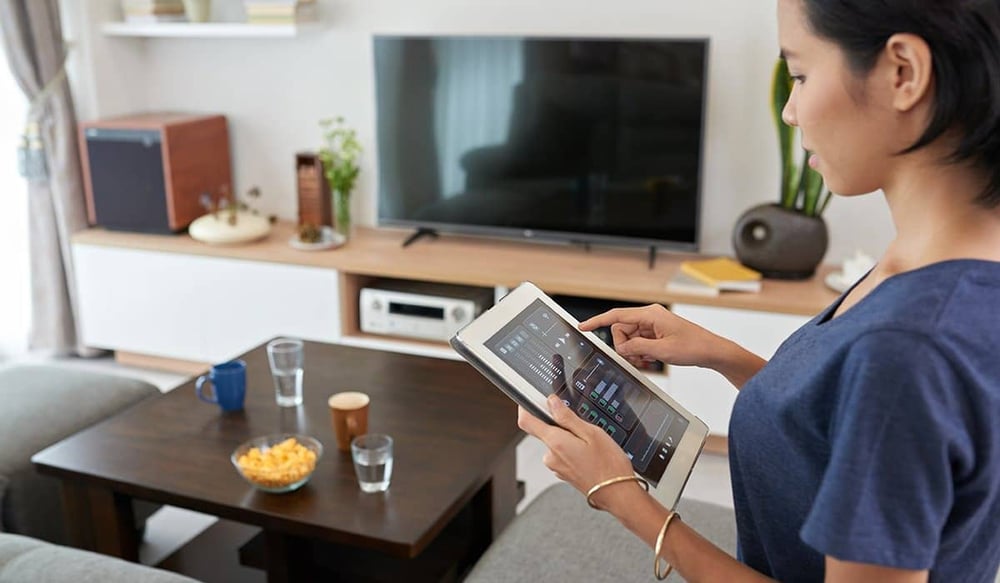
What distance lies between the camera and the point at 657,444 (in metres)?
1.10

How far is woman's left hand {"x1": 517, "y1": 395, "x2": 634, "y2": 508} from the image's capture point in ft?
3.12

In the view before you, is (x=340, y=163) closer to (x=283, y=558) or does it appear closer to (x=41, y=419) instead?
(x=41, y=419)

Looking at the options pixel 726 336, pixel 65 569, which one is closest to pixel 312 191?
pixel 726 336

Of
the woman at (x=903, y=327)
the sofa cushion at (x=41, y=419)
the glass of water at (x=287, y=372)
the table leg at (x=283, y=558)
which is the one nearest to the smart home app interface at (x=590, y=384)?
the woman at (x=903, y=327)

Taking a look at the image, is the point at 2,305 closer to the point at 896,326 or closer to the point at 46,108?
the point at 46,108

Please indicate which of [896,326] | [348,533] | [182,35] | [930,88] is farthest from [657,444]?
[182,35]

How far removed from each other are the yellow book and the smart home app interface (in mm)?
1705

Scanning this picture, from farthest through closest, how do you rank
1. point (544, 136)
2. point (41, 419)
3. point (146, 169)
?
1. point (146, 169)
2. point (544, 136)
3. point (41, 419)

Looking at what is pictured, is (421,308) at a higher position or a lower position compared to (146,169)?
lower

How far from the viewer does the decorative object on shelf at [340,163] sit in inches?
134

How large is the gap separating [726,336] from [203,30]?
2044 mm

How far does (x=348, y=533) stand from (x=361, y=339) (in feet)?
5.63

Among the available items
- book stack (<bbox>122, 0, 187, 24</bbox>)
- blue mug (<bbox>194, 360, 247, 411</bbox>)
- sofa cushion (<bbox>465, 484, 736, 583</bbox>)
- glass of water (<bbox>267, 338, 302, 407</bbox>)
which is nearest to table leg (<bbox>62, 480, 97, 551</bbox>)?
blue mug (<bbox>194, 360, 247, 411</bbox>)

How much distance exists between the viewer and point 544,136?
10.3ft
